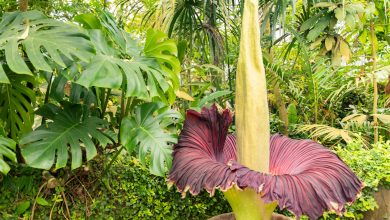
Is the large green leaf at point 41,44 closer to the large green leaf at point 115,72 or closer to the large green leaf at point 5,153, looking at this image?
the large green leaf at point 115,72

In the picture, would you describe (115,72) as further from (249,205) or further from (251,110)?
(249,205)

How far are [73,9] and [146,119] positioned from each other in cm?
120

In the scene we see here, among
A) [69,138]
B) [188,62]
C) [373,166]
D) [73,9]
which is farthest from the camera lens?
[188,62]

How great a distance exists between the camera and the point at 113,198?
1.68 metres

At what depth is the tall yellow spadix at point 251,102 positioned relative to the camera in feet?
4.05

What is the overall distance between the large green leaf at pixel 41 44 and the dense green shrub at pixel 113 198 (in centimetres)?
59

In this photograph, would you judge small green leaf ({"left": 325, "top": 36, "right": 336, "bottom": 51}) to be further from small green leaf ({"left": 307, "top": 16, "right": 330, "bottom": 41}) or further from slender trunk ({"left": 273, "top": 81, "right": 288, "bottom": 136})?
slender trunk ({"left": 273, "top": 81, "right": 288, "bottom": 136})

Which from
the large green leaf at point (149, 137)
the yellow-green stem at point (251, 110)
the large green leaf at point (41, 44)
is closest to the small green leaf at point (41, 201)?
the large green leaf at point (149, 137)

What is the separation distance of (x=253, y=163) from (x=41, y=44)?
32.2 inches

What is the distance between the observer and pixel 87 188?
1.66 metres

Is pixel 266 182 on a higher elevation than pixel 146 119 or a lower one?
lower

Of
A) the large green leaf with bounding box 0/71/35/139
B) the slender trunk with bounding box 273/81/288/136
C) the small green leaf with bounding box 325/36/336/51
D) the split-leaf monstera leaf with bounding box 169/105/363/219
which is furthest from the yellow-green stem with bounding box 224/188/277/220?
the slender trunk with bounding box 273/81/288/136

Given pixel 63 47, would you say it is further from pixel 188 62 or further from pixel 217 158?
pixel 188 62

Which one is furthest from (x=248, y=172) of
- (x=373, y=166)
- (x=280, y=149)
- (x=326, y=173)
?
(x=373, y=166)
